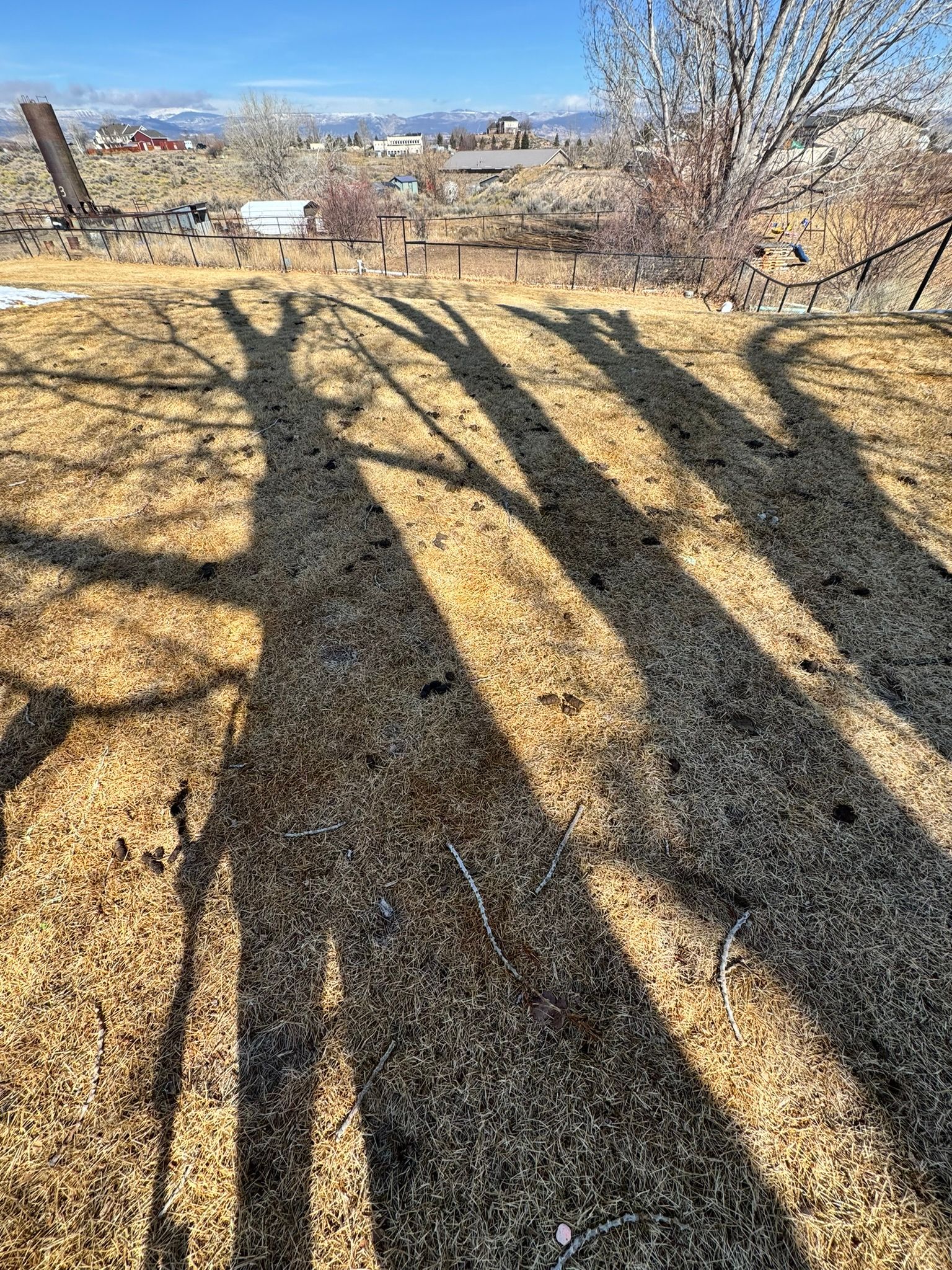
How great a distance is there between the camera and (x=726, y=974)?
1.74 m

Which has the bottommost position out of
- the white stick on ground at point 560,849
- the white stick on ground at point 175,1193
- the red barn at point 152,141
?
the white stick on ground at point 175,1193

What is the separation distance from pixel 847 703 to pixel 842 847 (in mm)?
752

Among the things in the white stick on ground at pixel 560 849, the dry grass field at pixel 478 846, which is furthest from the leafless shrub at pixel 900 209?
the white stick on ground at pixel 560 849

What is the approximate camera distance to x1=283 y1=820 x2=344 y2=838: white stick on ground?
2.12 m

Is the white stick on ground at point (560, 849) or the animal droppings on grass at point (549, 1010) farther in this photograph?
the white stick on ground at point (560, 849)

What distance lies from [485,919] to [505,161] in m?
76.3

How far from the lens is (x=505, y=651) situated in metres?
2.83

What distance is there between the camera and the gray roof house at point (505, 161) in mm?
57188

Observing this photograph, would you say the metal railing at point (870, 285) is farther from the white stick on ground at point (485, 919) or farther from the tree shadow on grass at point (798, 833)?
the white stick on ground at point (485, 919)

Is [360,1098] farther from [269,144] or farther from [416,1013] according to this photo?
[269,144]

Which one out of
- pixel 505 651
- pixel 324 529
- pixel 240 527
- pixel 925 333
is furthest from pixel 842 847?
pixel 925 333

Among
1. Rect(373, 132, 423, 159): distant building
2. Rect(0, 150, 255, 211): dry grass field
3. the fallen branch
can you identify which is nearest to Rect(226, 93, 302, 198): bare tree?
Rect(0, 150, 255, 211): dry grass field

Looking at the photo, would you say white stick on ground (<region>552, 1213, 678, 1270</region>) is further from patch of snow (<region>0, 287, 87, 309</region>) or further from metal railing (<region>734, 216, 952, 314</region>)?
patch of snow (<region>0, 287, 87, 309</region>)

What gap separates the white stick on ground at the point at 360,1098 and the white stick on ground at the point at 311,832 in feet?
2.45
